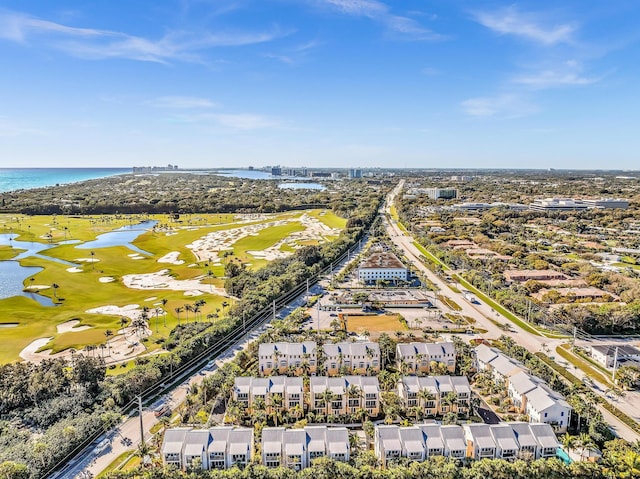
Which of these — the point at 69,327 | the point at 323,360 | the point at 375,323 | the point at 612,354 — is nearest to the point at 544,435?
the point at 612,354

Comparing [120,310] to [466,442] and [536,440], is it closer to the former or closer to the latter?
[466,442]

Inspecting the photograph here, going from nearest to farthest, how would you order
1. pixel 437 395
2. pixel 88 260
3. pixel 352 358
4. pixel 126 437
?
pixel 126 437, pixel 437 395, pixel 352 358, pixel 88 260

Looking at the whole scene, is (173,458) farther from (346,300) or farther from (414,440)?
(346,300)

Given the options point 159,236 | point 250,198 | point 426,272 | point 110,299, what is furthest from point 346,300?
point 250,198

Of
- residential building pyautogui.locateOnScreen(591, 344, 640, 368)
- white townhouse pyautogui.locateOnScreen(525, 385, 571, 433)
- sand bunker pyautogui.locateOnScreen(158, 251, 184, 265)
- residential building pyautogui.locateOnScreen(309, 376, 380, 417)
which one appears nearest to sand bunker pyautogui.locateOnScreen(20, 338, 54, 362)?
residential building pyautogui.locateOnScreen(309, 376, 380, 417)

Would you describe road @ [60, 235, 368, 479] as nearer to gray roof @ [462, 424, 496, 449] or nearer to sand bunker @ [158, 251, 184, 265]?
gray roof @ [462, 424, 496, 449]

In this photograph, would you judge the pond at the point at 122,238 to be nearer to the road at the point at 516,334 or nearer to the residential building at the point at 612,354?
the road at the point at 516,334
